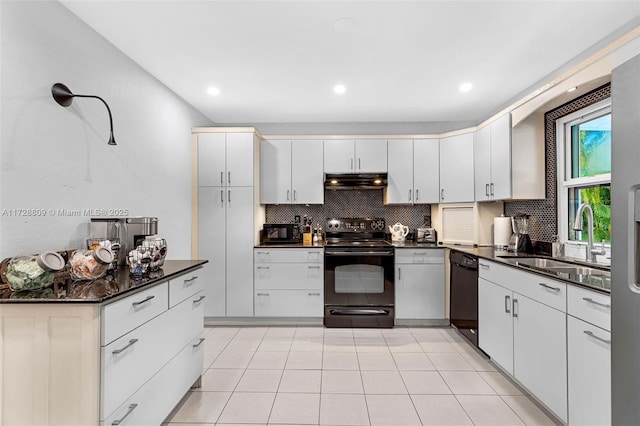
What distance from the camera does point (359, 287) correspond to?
11.7 ft

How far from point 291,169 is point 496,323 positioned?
8.75 feet

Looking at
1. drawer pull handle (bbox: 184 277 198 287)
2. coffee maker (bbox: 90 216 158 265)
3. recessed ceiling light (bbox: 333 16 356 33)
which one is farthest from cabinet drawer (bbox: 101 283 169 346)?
recessed ceiling light (bbox: 333 16 356 33)

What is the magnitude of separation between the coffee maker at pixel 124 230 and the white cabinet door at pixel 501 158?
3.13 meters

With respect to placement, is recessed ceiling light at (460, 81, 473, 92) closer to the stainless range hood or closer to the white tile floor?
the stainless range hood

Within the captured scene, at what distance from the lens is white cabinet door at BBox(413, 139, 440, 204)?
385 centimetres

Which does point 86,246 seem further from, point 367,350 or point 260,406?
point 367,350

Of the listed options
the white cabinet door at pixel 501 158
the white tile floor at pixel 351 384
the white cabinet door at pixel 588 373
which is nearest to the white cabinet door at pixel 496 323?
the white tile floor at pixel 351 384

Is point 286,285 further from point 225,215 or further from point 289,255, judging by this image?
point 225,215

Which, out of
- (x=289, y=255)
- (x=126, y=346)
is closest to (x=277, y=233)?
(x=289, y=255)

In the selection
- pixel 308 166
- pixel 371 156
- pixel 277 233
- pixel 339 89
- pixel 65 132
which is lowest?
pixel 277 233

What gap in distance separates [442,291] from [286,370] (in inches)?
78.3

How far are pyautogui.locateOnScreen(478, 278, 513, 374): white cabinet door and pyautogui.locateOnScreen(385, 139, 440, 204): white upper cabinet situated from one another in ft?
4.46

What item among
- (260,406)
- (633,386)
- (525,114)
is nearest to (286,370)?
(260,406)

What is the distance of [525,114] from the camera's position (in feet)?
9.32
